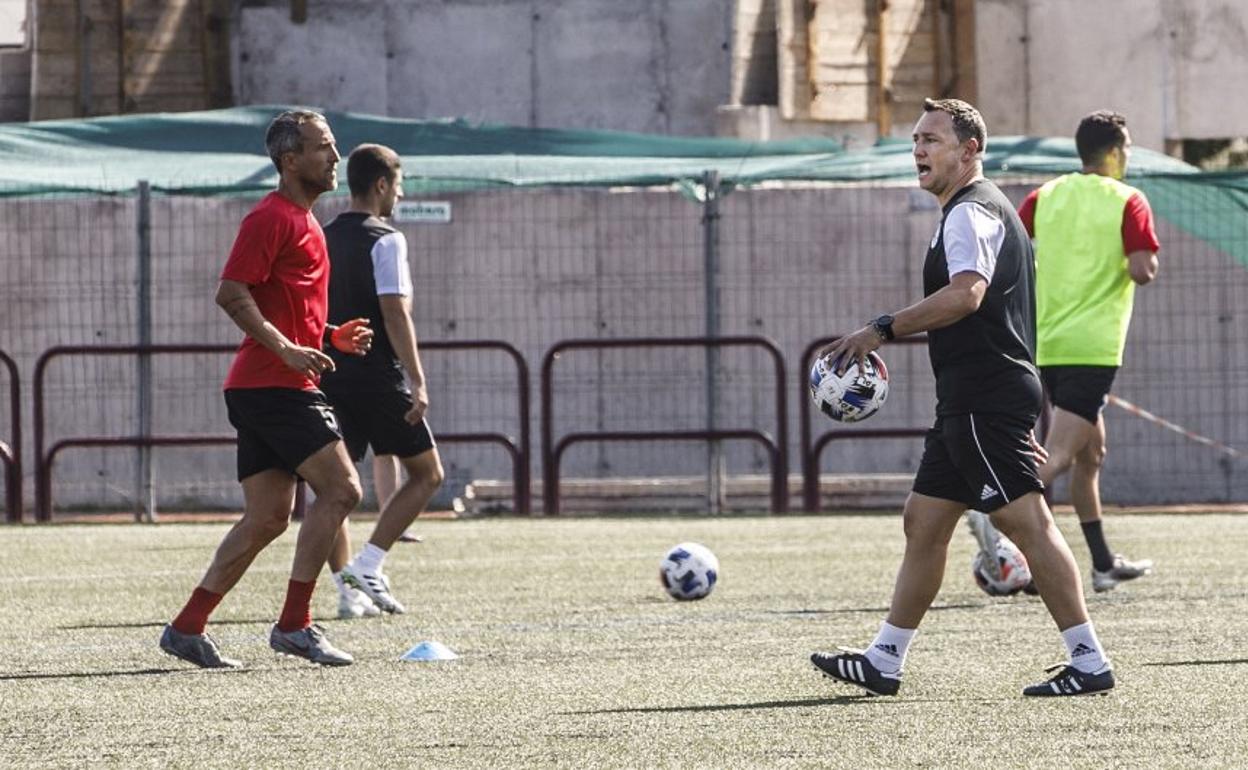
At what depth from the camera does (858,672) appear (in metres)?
7.93

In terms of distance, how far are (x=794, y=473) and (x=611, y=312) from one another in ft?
6.38

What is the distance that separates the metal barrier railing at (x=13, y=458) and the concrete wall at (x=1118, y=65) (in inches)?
393

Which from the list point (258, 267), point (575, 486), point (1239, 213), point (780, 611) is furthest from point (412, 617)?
point (1239, 213)

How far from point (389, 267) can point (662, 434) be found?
8.15m

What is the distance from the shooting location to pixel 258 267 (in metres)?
8.88

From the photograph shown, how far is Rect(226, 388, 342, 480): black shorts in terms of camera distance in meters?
9.03

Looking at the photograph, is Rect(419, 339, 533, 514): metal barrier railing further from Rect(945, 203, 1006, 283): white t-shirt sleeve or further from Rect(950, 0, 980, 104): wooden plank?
Rect(945, 203, 1006, 283): white t-shirt sleeve

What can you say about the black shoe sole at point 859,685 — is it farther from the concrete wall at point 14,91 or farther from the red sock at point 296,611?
the concrete wall at point 14,91

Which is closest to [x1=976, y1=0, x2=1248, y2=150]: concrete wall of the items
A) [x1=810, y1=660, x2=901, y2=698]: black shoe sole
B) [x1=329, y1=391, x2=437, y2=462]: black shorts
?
[x1=329, y1=391, x2=437, y2=462]: black shorts

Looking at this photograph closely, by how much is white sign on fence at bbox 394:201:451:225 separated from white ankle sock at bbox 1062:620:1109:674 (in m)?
12.7

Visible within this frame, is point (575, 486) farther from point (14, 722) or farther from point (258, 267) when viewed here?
point (14, 722)

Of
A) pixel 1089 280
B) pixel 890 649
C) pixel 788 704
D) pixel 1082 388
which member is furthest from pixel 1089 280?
pixel 788 704

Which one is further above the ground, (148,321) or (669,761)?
(148,321)

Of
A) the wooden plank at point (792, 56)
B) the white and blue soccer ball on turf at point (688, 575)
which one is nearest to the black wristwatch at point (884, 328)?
the white and blue soccer ball on turf at point (688, 575)
